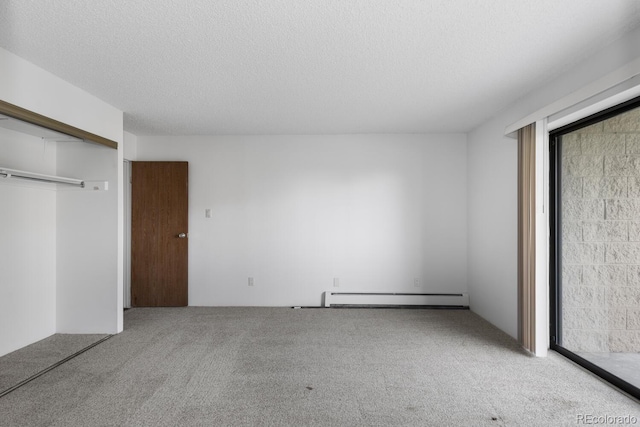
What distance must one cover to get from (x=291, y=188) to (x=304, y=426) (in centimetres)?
332

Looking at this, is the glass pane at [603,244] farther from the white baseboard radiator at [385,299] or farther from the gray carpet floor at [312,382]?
the white baseboard radiator at [385,299]

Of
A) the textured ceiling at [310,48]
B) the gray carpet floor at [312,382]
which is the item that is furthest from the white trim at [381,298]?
the textured ceiling at [310,48]

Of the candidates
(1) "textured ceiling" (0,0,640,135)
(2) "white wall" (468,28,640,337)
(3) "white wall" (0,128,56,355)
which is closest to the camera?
(1) "textured ceiling" (0,0,640,135)

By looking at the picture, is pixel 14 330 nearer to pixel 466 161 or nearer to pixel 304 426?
pixel 304 426

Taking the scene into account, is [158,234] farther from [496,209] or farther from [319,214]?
[496,209]

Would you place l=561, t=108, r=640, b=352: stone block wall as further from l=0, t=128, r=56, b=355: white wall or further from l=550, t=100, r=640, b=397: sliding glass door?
l=0, t=128, r=56, b=355: white wall

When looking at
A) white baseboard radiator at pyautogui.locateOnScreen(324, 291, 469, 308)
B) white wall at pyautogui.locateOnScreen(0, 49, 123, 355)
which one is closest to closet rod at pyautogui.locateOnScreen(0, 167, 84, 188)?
white wall at pyautogui.locateOnScreen(0, 49, 123, 355)

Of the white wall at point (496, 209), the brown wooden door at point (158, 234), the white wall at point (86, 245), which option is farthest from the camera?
the brown wooden door at point (158, 234)

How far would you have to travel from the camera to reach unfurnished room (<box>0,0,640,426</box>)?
7.13 ft

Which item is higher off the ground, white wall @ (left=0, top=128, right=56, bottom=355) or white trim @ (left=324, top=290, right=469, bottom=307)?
white wall @ (left=0, top=128, right=56, bottom=355)

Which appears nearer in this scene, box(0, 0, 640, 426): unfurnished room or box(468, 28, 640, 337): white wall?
box(0, 0, 640, 426): unfurnished room

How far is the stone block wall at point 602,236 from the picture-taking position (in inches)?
105

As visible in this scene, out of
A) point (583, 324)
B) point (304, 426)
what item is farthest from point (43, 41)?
point (583, 324)

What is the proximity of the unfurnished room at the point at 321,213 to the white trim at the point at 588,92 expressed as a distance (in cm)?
2
